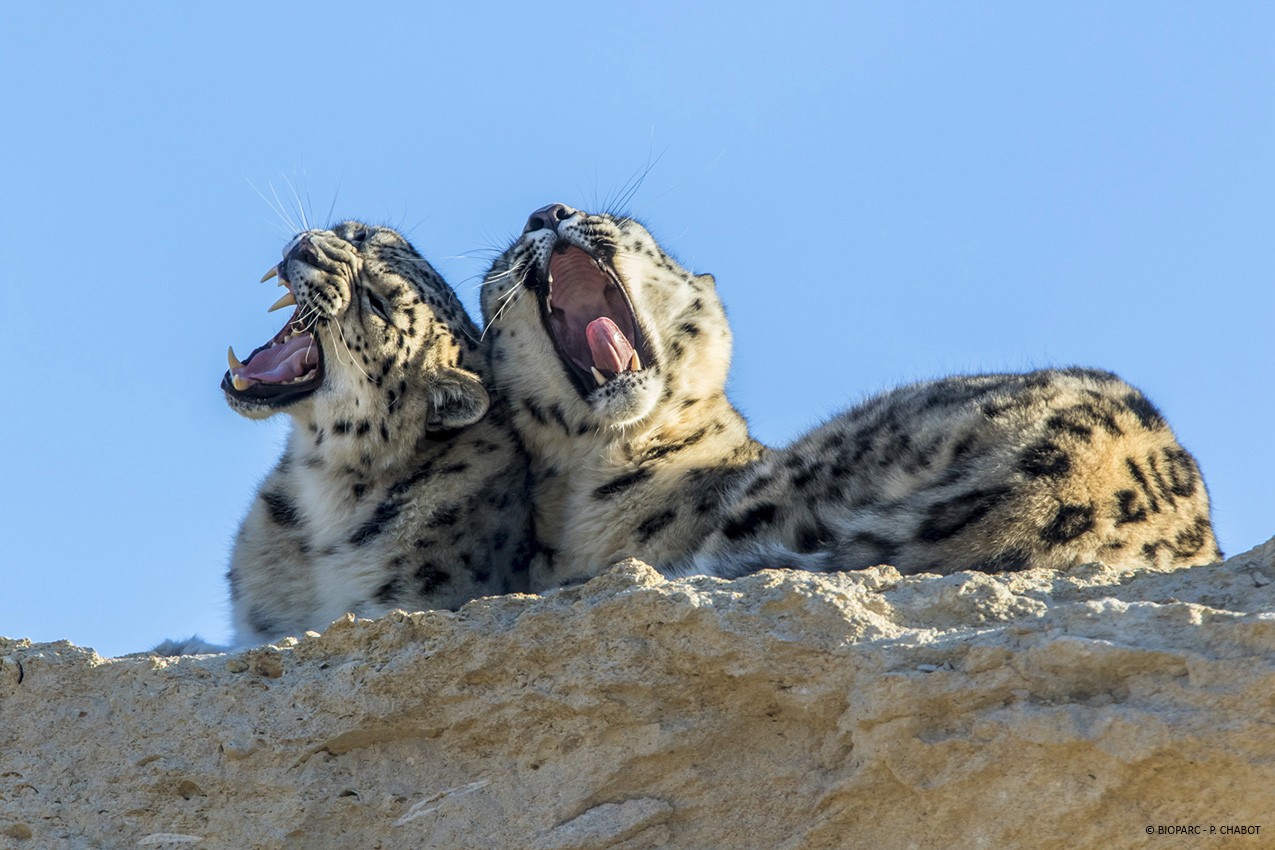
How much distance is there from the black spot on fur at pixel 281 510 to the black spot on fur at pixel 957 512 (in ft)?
12.1

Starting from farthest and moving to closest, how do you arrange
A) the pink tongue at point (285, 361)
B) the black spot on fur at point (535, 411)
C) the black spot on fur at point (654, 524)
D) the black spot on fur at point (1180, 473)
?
the black spot on fur at point (535, 411) → the pink tongue at point (285, 361) → the black spot on fur at point (654, 524) → the black spot on fur at point (1180, 473)

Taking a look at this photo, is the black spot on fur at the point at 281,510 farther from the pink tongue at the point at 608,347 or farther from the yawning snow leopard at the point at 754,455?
the pink tongue at the point at 608,347

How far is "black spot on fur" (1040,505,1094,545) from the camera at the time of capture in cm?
667

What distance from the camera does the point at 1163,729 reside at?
4.47 meters

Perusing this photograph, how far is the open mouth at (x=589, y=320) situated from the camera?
9180 millimetres

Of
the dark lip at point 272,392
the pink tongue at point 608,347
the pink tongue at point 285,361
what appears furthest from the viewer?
the pink tongue at point 608,347

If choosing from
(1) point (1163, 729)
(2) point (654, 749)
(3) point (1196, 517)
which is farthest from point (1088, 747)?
(3) point (1196, 517)

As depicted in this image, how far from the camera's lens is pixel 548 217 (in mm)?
9430

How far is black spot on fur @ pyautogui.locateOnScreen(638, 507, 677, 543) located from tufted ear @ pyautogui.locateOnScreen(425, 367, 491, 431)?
3.61 feet

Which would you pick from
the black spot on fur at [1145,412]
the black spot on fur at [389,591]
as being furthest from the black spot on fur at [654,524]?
the black spot on fur at [1145,412]

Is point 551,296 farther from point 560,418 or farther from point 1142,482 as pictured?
point 1142,482

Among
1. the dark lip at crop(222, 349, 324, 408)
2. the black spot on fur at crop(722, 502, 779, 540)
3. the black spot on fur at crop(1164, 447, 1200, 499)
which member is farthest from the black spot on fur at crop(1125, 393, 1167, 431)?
the dark lip at crop(222, 349, 324, 408)

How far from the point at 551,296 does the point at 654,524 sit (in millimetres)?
1594

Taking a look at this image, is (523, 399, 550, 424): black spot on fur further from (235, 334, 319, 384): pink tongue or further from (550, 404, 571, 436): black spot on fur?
(235, 334, 319, 384): pink tongue
